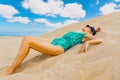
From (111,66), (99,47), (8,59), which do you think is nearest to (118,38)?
(99,47)

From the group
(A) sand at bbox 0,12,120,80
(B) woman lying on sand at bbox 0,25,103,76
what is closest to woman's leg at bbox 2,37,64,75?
(B) woman lying on sand at bbox 0,25,103,76

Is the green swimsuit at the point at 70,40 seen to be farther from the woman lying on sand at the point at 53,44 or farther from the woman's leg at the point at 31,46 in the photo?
the woman's leg at the point at 31,46

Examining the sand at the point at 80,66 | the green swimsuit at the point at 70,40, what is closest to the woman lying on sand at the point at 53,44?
the green swimsuit at the point at 70,40

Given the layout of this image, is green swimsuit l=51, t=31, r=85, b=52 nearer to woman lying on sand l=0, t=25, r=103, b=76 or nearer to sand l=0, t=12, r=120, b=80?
woman lying on sand l=0, t=25, r=103, b=76

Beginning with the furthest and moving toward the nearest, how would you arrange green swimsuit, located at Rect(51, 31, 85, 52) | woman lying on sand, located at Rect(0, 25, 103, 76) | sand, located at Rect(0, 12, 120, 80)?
green swimsuit, located at Rect(51, 31, 85, 52) → woman lying on sand, located at Rect(0, 25, 103, 76) → sand, located at Rect(0, 12, 120, 80)

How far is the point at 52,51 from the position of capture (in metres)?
→ 4.89

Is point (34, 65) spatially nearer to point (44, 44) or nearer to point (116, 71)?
point (44, 44)

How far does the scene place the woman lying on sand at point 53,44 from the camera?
4.73 metres

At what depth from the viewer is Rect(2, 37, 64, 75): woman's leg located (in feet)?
15.6

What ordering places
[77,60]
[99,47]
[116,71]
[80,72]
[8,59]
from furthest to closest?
[8,59] → [99,47] → [77,60] → [80,72] → [116,71]

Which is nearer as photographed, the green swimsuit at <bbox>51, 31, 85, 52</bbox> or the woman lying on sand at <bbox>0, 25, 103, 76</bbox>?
the woman lying on sand at <bbox>0, 25, 103, 76</bbox>

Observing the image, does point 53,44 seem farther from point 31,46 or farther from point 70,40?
point 31,46

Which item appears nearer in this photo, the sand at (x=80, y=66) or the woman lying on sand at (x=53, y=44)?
the sand at (x=80, y=66)

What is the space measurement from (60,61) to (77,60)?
34cm
